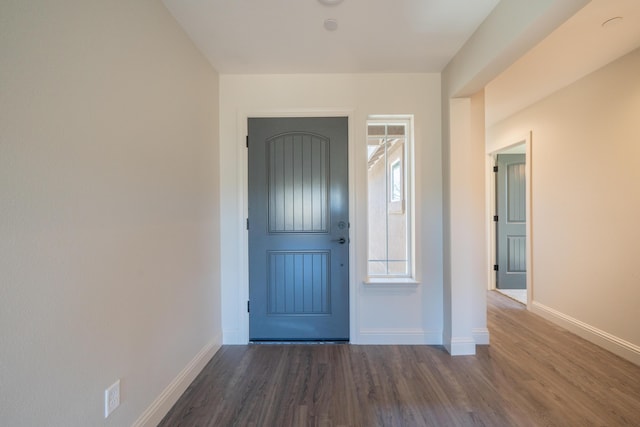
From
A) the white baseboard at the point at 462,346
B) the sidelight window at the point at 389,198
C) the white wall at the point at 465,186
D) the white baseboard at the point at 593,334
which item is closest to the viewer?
the white wall at the point at 465,186

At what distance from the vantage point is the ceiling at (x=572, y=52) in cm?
169

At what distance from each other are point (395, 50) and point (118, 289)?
241 cm

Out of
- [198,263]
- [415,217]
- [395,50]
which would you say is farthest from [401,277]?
[395,50]

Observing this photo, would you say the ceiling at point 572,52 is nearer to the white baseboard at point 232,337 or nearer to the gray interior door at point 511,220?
the gray interior door at point 511,220

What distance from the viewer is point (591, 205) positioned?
2438 mm

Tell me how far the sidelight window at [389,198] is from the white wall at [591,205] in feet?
5.55

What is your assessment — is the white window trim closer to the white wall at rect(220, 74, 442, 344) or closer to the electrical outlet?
the white wall at rect(220, 74, 442, 344)

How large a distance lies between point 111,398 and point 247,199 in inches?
63.0

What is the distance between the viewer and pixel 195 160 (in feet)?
6.53

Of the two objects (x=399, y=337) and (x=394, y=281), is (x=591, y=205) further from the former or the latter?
(x=399, y=337)

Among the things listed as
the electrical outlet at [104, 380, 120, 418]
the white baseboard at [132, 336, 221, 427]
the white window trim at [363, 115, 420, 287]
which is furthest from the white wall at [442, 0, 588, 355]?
the electrical outlet at [104, 380, 120, 418]

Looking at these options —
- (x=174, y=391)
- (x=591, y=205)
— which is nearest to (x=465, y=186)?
(x=591, y=205)

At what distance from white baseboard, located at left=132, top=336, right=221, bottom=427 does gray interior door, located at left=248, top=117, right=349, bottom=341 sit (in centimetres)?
45

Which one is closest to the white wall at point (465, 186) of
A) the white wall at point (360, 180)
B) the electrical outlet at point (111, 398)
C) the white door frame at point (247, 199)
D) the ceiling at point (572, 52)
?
the white wall at point (360, 180)
